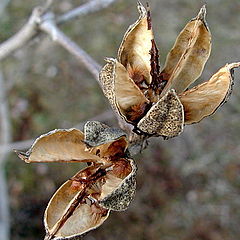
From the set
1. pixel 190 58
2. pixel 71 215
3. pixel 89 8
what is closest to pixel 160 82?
pixel 190 58

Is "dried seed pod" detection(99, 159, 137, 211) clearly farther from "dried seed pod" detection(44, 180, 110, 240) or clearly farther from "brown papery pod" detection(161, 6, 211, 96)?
"brown papery pod" detection(161, 6, 211, 96)

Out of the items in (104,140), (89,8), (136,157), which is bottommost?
(136,157)

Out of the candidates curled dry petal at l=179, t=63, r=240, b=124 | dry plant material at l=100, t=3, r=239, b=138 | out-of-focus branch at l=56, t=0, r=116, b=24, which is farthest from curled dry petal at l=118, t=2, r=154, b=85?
out-of-focus branch at l=56, t=0, r=116, b=24

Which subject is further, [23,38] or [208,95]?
[23,38]

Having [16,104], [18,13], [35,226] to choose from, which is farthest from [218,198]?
[18,13]

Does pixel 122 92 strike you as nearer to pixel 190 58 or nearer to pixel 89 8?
pixel 190 58

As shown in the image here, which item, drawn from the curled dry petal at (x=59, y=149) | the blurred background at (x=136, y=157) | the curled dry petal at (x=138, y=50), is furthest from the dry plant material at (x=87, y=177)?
the blurred background at (x=136, y=157)
